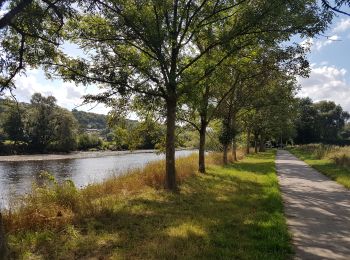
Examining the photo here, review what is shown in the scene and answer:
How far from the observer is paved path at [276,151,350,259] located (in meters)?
7.64

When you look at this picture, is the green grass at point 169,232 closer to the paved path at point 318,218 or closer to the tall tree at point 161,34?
the paved path at point 318,218

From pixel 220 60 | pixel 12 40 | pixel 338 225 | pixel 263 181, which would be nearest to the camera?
pixel 338 225

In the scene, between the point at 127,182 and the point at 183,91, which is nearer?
the point at 183,91

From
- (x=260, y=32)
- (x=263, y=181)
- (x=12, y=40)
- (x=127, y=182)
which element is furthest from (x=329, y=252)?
(x=263, y=181)

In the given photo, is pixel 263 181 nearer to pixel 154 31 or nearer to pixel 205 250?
pixel 154 31

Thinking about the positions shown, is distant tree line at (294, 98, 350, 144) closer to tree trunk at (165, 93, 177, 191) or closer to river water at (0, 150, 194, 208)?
river water at (0, 150, 194, 208)

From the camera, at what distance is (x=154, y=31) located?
1255 centimetres

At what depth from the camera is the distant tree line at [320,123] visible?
106m

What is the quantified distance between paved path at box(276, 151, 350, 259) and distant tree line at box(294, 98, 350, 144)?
73920mm

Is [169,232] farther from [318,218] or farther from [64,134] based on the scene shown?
[64,134]

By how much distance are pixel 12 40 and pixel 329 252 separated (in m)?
8.86

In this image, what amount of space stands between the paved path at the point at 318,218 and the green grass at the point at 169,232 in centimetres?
36

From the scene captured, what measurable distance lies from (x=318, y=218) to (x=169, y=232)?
4.22 meters

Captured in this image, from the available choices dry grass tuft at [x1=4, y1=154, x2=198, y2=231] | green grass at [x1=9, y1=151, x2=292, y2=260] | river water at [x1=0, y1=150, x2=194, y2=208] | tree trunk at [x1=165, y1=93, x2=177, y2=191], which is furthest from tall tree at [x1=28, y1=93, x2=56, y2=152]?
green grass at [x1=9, y1=151, x2=292, y2=260]
